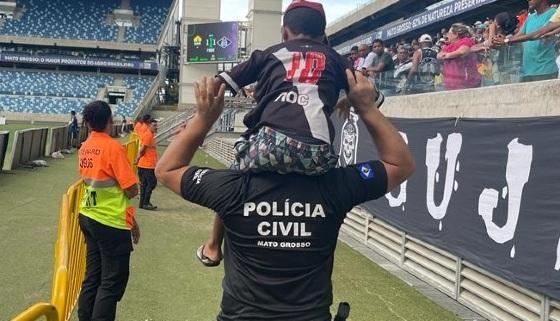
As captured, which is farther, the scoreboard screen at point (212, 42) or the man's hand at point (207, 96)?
the scoreboard screen at point (212, 42)

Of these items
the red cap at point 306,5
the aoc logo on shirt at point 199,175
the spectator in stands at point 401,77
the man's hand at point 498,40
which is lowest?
the aoc logo on shirt at point 199,175

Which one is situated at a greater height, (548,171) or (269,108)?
(269,108)

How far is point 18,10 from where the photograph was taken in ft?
184

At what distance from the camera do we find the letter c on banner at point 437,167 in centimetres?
611

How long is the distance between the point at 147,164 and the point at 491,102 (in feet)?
23.2

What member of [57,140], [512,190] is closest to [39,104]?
[57,140]

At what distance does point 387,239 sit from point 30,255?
488cm

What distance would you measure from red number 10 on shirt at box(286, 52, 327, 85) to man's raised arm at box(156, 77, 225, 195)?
262mm

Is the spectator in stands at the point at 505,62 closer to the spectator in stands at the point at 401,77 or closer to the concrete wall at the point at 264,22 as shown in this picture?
the spectator in stands at the point at 401,77

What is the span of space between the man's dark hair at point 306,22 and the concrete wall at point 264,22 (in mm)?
38761

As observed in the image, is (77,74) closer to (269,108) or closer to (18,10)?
(18,10)

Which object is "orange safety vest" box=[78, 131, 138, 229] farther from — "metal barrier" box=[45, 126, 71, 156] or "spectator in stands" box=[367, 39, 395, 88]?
"metal barrier" box=[45, 126, 71, 156]

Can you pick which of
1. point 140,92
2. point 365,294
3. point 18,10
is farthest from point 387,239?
point 18,10

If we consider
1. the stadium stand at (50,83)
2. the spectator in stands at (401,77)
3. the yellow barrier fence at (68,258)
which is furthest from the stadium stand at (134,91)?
the yellow barrier fence at (68,258)
